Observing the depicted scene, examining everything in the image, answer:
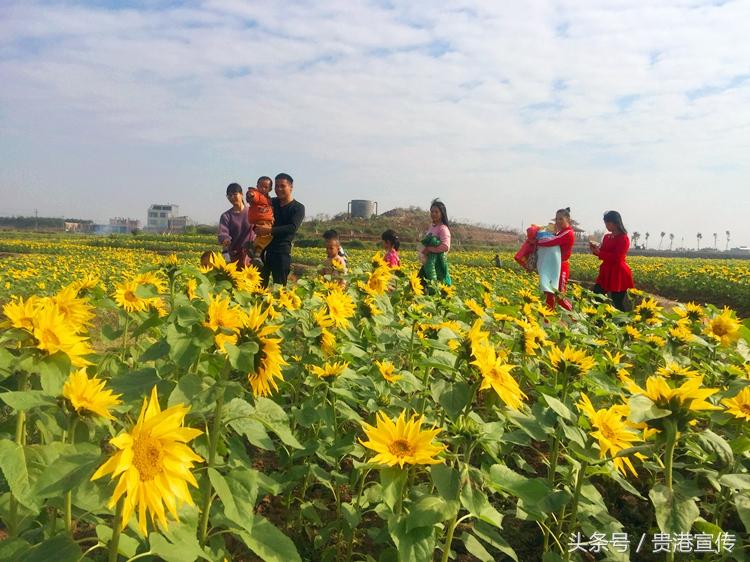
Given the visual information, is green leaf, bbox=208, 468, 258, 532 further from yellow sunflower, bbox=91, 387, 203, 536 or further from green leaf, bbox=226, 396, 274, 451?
yellow sunflower, bbox=91, 387, 203, 536

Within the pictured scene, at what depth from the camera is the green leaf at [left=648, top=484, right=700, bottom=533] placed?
1.36m

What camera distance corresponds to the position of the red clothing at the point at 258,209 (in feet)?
17.1

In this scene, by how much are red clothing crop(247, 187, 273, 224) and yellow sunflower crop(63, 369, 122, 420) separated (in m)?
4.12

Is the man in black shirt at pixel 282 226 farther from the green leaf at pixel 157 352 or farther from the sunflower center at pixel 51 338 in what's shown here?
the sunflower center at pixel 51 338

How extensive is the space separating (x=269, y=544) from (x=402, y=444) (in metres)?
0.39

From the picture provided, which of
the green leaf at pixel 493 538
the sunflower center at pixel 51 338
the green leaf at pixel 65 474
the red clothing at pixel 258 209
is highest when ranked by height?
the red clothing at pixel 258 209

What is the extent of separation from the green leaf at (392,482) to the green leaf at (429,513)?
0.18 feet

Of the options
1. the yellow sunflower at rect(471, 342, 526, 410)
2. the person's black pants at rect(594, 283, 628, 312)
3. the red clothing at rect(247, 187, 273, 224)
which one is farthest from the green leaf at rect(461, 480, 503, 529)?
the person's black pants at rect(594, 283, 628, 312)

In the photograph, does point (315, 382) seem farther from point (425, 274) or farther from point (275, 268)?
point (425, 274)

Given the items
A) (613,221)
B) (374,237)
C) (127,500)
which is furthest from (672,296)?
(374,237)

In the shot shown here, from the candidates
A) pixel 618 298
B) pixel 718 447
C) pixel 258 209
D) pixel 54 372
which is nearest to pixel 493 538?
pixel 718 447

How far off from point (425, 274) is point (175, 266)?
151 inches

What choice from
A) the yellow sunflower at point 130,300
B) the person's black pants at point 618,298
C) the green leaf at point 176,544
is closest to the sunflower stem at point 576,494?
the green leaf at point 176,544

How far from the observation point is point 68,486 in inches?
36.1
